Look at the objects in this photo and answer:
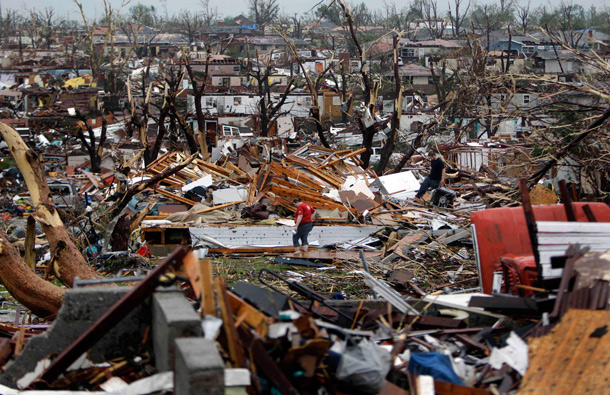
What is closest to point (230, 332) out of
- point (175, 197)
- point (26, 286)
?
point (26, 286)

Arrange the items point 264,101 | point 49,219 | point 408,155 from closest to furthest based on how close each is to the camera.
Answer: point 49,219 < point 408,155 < point 264,101

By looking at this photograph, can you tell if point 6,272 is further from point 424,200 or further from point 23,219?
point 23,219

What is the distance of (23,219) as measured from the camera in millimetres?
25188

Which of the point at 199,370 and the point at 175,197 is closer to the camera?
the point at 199,370

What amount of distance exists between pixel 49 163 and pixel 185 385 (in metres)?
34.5

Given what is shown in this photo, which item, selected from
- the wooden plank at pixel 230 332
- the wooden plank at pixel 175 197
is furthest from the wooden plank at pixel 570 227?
the wooden plank at pixel 175 197

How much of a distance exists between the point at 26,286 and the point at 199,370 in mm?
6450

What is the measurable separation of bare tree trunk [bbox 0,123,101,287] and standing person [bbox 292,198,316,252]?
15.4 ft

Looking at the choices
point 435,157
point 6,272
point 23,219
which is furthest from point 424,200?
point 23,219

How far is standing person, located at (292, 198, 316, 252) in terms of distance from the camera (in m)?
13.4

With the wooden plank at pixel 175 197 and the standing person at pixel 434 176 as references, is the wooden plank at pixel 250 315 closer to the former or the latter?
the wooden plank at pixel 175 197

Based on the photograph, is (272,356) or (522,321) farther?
(522,321)

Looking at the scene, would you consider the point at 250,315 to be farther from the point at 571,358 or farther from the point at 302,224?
the point at 302,224

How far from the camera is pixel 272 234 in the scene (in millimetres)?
14781
